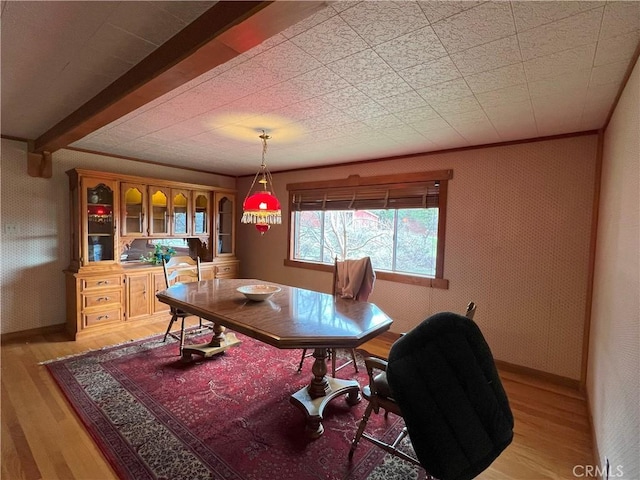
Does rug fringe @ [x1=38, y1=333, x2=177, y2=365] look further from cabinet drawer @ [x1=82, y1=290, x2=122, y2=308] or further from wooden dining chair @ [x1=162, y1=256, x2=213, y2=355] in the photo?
cabinet drawer @ [x1=82, y1=290, x2=122, y2=308]

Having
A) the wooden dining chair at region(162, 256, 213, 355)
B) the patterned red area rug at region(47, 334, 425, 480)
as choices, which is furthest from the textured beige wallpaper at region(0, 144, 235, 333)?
the wooden dining chair at region(162, 256, 213, 355)

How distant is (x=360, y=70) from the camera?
1.69 metres

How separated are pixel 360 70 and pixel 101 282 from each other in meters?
3.72

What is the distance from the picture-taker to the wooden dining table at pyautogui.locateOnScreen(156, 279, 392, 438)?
6.05 feet

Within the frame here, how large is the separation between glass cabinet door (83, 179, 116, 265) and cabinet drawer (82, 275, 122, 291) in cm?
21

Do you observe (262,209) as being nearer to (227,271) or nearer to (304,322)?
(304,322)

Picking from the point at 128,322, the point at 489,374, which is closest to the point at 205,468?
the point at 489,374

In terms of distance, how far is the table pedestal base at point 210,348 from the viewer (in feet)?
9.93

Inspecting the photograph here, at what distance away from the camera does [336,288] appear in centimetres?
299

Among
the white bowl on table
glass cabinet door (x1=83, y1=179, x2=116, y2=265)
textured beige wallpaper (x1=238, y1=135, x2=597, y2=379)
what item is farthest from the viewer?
glass cabinet door (x1=83, y1=179, x2=116, y2=265)

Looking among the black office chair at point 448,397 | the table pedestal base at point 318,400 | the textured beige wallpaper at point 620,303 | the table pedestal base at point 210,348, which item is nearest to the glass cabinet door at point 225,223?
the table pedestal base at point 210,348

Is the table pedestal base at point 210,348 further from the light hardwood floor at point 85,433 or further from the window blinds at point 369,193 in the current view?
the window blinds at point 369,193

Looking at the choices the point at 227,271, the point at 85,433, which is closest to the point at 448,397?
the point at 85,433

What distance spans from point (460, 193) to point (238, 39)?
9.06 ft
